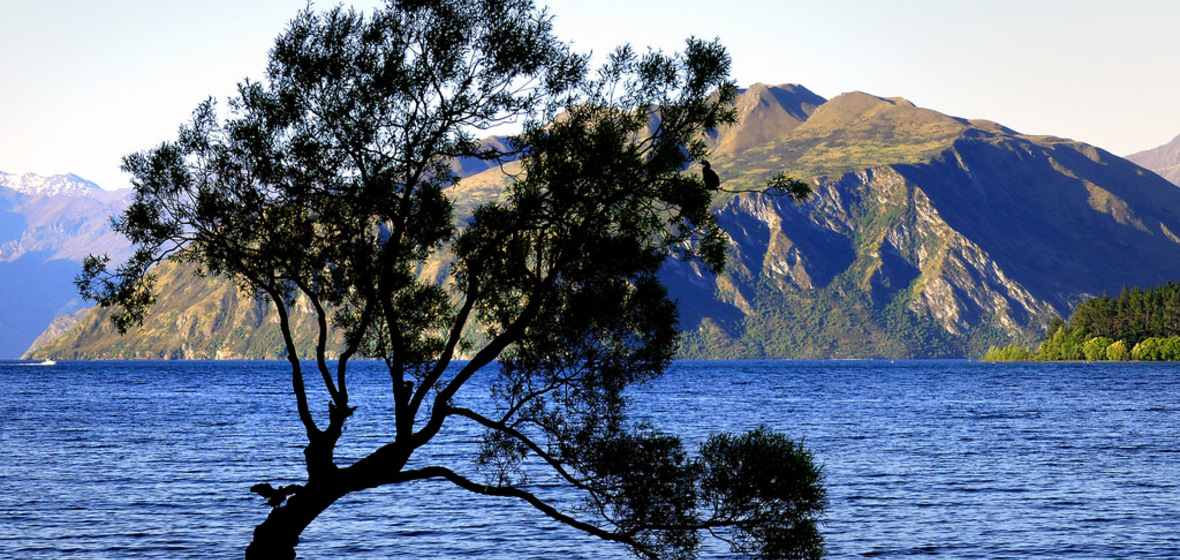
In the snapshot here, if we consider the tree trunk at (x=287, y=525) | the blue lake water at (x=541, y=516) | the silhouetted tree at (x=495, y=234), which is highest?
the silhouetted tree at (x=495, y=234)

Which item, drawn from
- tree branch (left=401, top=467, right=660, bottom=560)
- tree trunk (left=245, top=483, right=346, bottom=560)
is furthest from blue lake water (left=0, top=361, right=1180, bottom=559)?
tree trunk (left=245, top=483, right=346, bottom=560)

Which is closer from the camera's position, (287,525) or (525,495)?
(287,525)

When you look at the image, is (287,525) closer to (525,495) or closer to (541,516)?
(525,495)

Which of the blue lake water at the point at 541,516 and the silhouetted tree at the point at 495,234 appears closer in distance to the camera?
the silhouetted tree at the point at 495,234

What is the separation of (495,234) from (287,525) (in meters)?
7.45

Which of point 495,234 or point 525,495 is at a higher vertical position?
point 495,234

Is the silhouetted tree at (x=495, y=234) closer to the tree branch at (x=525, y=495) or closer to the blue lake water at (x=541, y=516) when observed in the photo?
the tree branch at (x=525, y=495)

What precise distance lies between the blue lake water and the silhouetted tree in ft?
66.4

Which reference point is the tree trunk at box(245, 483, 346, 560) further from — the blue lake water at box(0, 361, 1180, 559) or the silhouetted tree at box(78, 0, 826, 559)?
the blue lake water at box(0, 361, 1180, 559)

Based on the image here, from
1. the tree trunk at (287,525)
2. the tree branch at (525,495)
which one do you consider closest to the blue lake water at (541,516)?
the tree branch at (525,495)

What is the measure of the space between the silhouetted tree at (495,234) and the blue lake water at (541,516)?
797 inches

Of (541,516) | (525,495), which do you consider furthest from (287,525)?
(541,516)

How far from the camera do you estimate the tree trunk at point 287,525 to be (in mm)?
22906

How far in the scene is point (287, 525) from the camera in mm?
23000
